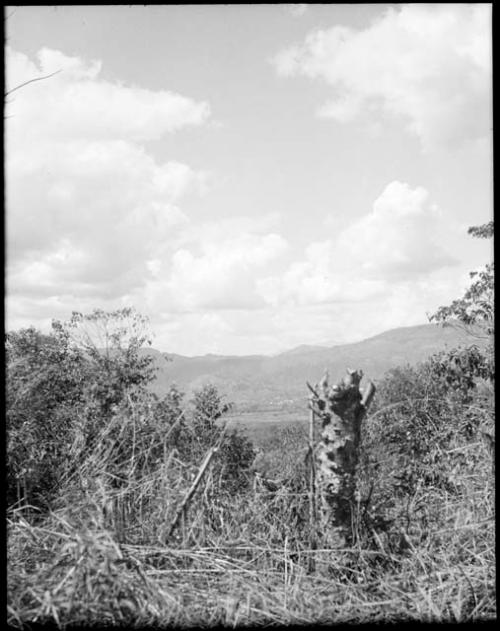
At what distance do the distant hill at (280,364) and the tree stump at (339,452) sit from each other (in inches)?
244

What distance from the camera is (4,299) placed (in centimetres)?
210

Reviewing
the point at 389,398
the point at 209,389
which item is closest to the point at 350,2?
the point at 209,389

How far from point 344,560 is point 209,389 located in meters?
14.2

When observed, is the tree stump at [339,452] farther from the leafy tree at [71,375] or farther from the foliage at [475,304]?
the foliage at [475,304]

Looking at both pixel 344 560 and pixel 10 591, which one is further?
pixel 344 560

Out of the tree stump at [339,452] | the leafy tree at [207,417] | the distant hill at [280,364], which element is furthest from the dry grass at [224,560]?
the distant hill at [280,364]

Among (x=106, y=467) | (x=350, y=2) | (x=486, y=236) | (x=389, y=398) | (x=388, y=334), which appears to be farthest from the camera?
(x=388, y=334)

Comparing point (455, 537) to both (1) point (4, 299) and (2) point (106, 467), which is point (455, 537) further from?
(1) point (4, 299)

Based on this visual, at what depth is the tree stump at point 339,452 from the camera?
2.54 m

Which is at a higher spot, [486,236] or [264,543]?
[486,236]

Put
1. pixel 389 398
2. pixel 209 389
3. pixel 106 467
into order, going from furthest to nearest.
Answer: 1. pixel 389 398
2. pixel 209 389
3. pixel 106 467

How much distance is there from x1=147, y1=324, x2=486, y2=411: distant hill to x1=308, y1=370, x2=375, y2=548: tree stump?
6.20m

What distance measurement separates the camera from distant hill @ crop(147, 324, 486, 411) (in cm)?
1848

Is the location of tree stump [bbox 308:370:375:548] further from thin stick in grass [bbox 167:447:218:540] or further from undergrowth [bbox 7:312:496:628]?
thin stick in grass [bbox 167:447:218:540]
